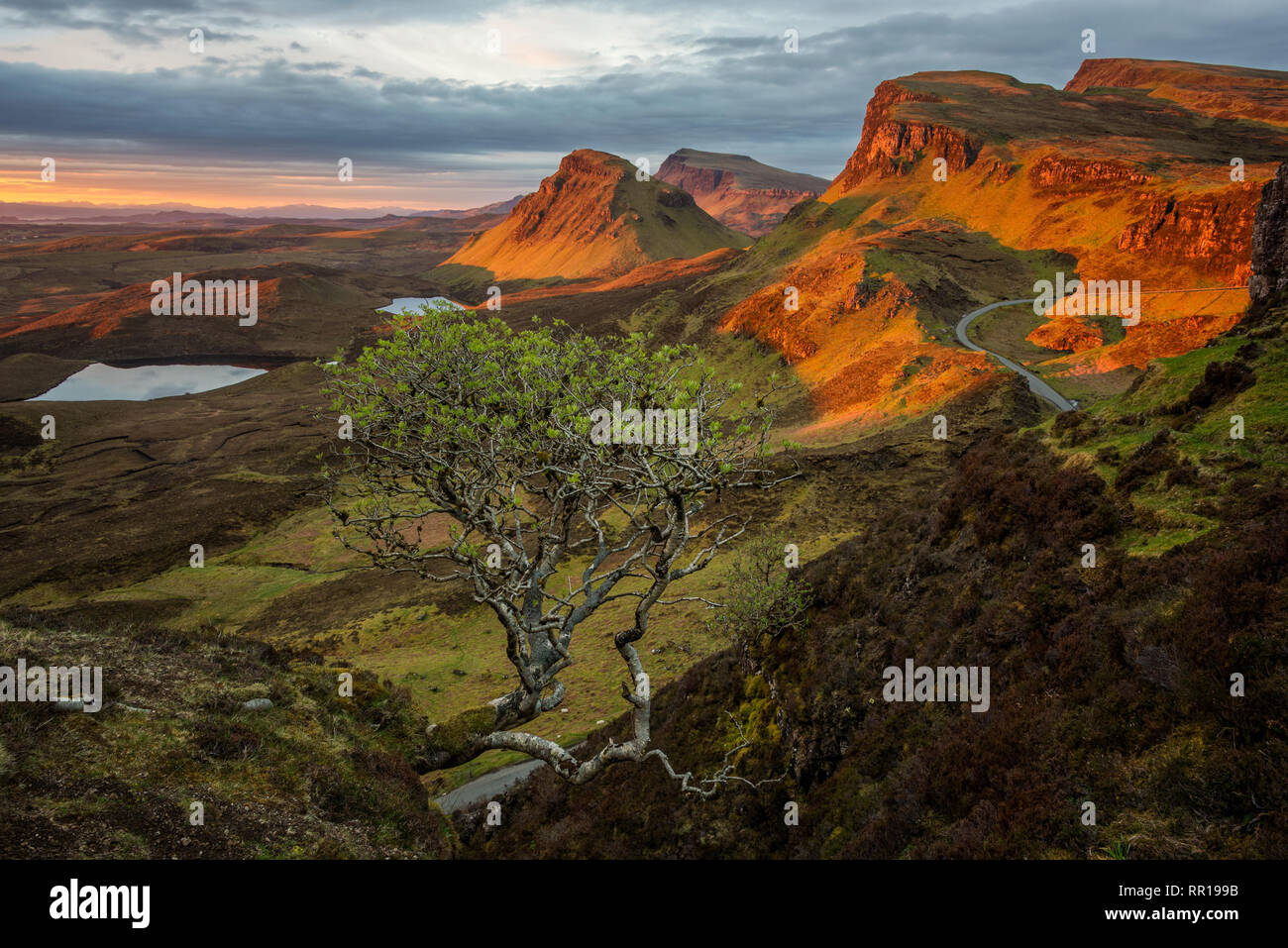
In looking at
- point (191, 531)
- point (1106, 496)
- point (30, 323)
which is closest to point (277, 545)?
point (191, 531)

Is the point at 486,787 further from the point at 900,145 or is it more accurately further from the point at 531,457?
the point at 900,145

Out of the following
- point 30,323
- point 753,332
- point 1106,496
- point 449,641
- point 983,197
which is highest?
point 983,197

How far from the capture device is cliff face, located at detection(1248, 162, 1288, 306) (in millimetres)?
19984

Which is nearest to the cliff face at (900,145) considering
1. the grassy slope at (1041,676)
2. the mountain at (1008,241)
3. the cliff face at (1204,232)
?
the mountain at (1008,241)

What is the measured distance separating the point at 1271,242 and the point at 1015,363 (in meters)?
43.1

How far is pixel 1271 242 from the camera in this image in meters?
20.8

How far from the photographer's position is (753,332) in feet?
270

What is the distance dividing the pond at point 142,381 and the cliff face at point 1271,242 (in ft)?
463

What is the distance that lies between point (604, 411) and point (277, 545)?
51.8 metres

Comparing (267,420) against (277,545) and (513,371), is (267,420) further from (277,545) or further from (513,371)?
(513,371)

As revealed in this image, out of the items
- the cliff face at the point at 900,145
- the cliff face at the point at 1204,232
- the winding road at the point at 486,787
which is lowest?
the winding road at the point at 486,787

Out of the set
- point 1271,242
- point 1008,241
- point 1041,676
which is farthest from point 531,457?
point 1008,241

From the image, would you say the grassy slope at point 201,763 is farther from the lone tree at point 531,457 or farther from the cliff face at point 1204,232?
the cliff face at point 1204,232

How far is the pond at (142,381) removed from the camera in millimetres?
119188
